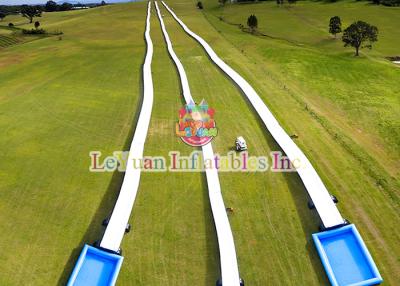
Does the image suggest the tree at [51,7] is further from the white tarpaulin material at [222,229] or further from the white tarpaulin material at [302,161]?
the white tarpaulin material at [222,229]

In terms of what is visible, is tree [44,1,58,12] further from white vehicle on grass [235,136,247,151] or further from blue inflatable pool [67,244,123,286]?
blue inflatable pool [67,244,123,286]


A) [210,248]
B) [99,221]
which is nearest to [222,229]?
[210,248]

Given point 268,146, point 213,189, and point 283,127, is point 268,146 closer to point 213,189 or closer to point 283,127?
point 283,127

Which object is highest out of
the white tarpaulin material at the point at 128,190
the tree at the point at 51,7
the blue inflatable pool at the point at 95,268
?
the tree at the point at 51,7

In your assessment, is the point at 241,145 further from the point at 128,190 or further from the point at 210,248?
the point at 210,248

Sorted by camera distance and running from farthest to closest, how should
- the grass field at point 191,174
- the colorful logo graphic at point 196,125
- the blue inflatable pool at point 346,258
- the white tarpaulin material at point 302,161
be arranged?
the colorful logo graphic at point 196,125 → the white tarpaulin material at point 302,161 → the grass field at point 191,174 → the blue inflatable pool at point 346,258

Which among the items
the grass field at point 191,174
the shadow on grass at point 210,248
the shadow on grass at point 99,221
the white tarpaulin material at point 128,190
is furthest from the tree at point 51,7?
the shadow on grass at point 210,248

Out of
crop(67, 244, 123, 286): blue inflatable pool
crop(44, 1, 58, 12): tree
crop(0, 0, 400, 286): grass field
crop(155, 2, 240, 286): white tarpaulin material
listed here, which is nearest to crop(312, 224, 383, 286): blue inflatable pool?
crop(0, 0, 400, 286): grass field

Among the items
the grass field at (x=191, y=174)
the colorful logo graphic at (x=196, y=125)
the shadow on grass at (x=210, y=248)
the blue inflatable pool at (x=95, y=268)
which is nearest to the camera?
the blue inflatable pool at (x=95, y=268)
